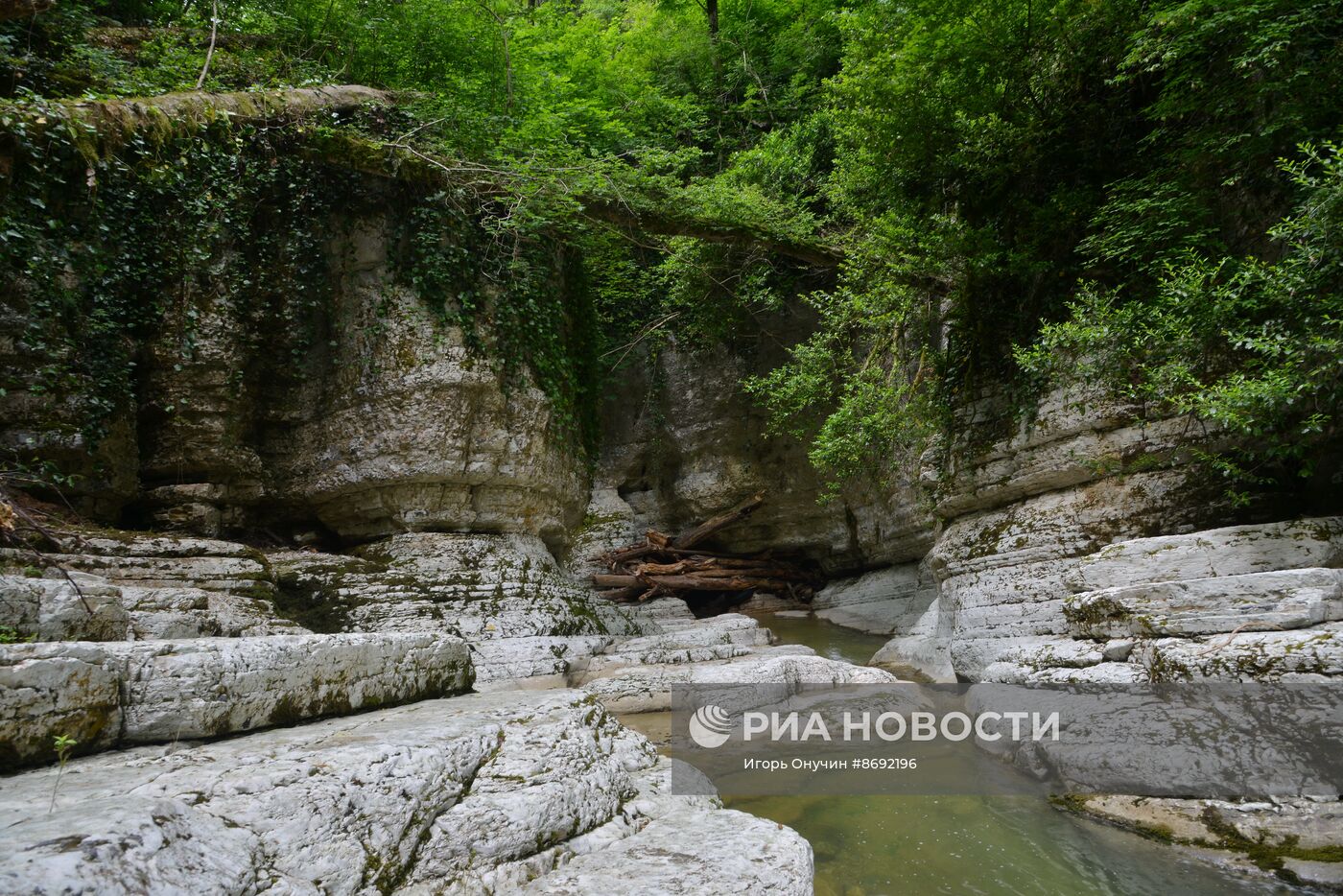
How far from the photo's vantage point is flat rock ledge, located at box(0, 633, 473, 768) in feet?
6.84

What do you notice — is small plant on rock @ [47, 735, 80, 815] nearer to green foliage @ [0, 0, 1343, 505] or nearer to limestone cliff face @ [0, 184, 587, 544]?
green foliage @ [0, 0, 1343, 505]

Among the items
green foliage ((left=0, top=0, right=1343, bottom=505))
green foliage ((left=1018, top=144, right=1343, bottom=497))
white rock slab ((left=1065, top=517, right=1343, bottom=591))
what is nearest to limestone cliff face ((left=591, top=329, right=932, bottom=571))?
green foliage ((left=0, top=0, right=1343, bottom=505))

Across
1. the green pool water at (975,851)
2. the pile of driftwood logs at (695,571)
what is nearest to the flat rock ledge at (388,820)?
the green pool water at (975,851)

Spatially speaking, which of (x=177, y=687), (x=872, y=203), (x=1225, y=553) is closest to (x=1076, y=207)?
(x=872, y=203)

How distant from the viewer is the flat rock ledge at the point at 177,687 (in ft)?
6.84

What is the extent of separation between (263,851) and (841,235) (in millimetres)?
10415

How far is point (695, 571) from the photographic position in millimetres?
14516

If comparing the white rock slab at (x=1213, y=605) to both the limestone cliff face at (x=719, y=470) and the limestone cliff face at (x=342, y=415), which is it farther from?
the limestone cliff face at (x=719, y=470)

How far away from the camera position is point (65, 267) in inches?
247

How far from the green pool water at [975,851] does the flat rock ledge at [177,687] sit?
255 cm

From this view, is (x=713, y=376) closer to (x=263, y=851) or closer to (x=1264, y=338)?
(x=1264, y=338)

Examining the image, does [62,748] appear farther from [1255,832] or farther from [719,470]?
[719,470]

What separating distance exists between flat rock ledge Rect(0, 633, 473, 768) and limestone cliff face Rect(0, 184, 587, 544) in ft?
16.8

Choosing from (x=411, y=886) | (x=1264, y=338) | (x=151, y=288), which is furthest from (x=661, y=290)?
(x=411, y=886)
